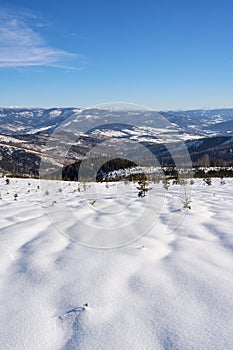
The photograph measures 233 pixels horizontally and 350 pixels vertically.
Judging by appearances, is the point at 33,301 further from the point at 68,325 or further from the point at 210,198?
the point at 210,198

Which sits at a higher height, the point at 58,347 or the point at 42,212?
the point at 42,212

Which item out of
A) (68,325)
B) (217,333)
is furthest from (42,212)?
(217,333)

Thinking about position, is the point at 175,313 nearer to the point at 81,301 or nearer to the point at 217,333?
the point at 217,333

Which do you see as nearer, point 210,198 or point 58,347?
point 58,347

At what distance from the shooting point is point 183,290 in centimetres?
292

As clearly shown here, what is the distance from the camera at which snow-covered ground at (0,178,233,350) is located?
2262 millimetres

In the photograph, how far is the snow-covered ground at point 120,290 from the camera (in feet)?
7.42

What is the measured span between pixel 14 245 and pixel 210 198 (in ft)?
18.7

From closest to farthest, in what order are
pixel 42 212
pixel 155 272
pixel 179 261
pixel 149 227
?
pixel 155 272 < pixel 179 261 < pixel 149 227 < pixel 42 212

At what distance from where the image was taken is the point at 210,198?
8.25 meters

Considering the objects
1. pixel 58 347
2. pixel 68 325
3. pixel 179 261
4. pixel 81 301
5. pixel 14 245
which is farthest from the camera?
pixel 14 245

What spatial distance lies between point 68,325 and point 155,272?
1244mm

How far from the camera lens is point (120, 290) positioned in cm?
297

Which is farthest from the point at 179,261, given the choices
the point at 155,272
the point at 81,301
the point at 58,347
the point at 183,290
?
the point at 58,347
